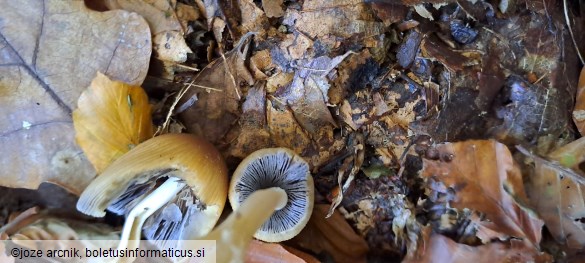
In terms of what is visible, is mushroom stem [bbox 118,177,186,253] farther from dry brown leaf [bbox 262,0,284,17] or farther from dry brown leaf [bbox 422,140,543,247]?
dry brown leaf [bbox 422,140,543,247]

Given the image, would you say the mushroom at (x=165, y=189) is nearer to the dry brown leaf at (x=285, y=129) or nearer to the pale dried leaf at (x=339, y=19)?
the dry brown leaf at (x=285, y=129)

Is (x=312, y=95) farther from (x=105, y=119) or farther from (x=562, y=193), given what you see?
(x=562, y=193)

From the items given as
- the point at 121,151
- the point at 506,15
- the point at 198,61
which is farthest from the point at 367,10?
the point at 121,151

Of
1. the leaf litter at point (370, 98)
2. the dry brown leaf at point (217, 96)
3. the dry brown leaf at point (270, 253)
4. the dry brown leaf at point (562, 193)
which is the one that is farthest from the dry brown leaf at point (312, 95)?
the dry brown leaf at point (562, 193)

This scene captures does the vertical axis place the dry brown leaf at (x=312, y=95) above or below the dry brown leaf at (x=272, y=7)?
below

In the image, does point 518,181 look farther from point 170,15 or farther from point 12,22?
point 12,22

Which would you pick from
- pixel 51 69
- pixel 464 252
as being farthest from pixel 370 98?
pixel 51 69
